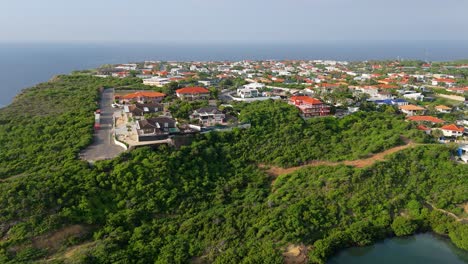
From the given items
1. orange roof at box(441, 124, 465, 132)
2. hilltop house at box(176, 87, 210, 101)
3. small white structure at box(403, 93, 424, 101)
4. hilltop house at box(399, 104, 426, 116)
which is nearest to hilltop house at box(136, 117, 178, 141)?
hilltop house at box(176, 87, 210, 101)

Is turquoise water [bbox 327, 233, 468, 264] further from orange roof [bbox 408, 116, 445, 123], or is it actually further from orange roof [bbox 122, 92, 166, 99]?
orange roof [bbox 122, 92, 166, 99]

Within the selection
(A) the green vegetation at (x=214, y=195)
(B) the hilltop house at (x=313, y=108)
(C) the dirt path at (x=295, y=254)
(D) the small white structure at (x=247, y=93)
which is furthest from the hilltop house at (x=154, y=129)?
(D) the small white structure at (x=247, y=93)

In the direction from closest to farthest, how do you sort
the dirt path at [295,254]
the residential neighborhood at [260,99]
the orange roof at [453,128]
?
1. the dirt path at [295,254]
2. the residential neighborhood at [260,99]
3. the orange roof at [453,128]

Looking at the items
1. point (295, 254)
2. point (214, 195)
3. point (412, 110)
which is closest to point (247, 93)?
point (412, 110)

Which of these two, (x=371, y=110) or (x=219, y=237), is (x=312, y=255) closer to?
(x=219, y=237)

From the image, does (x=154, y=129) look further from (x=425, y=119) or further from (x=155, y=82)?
(x=425, y=119)

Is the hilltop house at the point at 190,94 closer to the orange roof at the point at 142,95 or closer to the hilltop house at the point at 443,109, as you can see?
the orange roof at the point at 142,95
